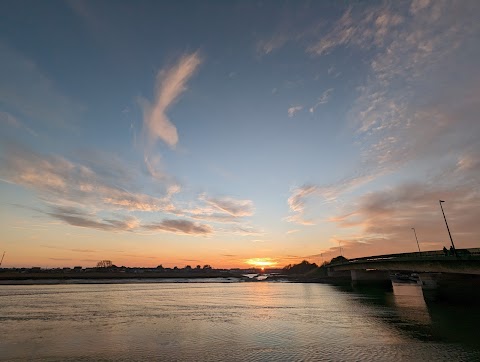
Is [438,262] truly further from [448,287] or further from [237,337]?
[237,337]

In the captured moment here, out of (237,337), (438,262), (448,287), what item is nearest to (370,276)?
(448,287)

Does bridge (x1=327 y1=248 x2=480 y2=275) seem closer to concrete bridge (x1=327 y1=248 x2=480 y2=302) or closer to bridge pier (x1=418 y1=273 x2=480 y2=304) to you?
concrete bridge (x1=327 y1=248 x2=480 y2=302)

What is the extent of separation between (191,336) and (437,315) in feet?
126

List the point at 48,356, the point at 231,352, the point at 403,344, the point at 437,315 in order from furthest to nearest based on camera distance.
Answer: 1. the point at 437,315
2. the point at 403,344
3. the point at 231,352
4. the point at 48,356

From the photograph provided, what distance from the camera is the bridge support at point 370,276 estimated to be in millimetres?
123200

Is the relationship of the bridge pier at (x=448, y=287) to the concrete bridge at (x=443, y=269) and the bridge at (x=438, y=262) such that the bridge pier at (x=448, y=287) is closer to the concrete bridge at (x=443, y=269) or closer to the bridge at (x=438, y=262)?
the concrete bridge at (x=443, y=269)

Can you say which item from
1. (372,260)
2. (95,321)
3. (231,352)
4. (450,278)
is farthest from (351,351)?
(372,260)

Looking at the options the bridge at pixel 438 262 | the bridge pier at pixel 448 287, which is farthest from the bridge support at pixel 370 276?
the bridge pier at pixel 448 287

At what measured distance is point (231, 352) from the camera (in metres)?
24.8

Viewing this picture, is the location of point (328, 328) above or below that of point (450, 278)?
below

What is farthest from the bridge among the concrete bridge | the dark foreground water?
the dark foreground water

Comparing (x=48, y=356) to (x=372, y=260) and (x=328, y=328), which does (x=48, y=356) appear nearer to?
(x=328, y=328)

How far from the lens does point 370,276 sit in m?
127

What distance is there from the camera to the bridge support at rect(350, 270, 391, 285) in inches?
4850
